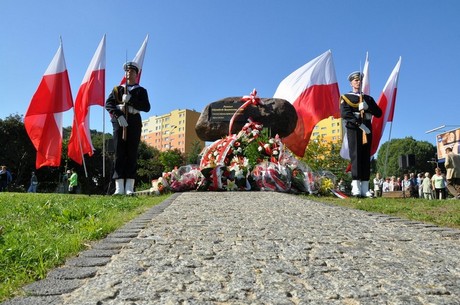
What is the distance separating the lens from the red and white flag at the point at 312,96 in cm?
1411

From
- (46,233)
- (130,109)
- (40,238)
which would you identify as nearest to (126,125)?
(130,109)

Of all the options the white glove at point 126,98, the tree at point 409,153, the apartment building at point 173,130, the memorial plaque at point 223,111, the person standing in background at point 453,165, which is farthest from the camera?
the apartment building at point 173,130

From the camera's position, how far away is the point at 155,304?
183 centimetres

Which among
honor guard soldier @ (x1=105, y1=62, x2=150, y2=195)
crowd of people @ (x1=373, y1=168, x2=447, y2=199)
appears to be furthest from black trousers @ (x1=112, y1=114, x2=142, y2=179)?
crowd of people @ (x1=373, y1=168, x2=447, y2=199)

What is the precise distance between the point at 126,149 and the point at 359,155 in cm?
544

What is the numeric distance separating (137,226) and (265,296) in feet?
7.87

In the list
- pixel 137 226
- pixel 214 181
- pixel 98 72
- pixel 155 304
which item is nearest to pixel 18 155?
pixel 98 72

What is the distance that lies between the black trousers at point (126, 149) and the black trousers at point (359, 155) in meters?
5.07

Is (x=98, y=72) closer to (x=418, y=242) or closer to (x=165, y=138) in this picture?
(x=418, y=242)

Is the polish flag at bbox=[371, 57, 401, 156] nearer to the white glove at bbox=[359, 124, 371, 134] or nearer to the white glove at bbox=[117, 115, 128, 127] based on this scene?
the white glove at bbox=[359, 124, 371, 134]

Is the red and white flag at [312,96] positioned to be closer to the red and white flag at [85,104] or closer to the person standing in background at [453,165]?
the person standing in background at [453,165]

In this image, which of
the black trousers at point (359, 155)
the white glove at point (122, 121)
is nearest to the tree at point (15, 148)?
the white glove at point (122, 121)

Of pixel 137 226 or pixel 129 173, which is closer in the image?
pixel 137 226

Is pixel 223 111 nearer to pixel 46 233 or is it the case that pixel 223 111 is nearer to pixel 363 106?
pixel 363 106
